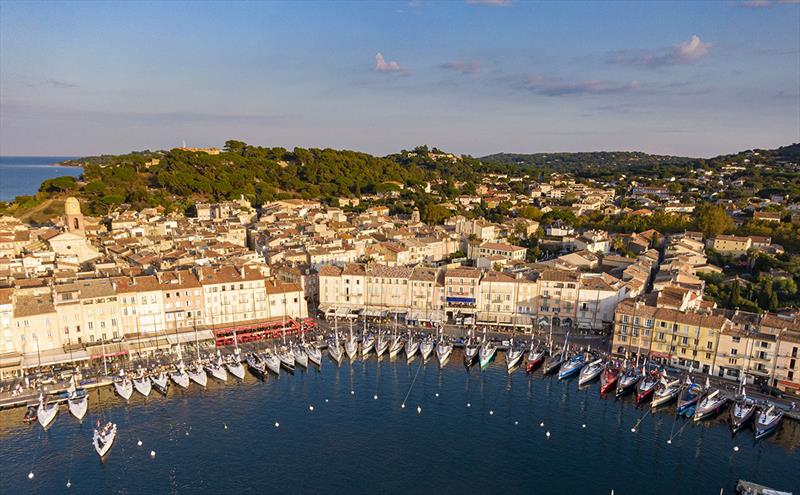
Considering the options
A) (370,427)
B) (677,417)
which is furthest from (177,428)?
(677,417)

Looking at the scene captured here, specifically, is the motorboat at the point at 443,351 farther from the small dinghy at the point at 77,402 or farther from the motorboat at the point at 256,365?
the small dinghy at the point at 77,402

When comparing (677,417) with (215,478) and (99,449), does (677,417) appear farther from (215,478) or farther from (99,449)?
(99,449)

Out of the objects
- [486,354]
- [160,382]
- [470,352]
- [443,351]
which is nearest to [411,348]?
[443,351]

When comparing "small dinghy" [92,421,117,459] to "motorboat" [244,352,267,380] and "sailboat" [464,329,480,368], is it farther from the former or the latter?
"sailboat" [464,329,480,368]

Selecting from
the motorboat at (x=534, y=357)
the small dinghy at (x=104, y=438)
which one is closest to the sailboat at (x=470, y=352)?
the motorboat at (x=534, y=357)

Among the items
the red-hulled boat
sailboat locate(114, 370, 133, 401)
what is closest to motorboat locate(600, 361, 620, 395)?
the red-hulled boat
